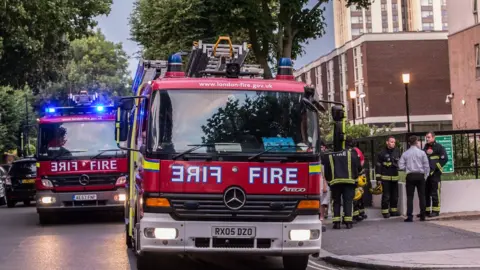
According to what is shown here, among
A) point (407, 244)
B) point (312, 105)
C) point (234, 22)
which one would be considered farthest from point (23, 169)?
point (312, 105)

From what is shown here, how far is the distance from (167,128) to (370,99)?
65917mm

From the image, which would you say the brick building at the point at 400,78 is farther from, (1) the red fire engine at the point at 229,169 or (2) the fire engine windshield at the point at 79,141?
(1) the red fire engine at the point at 229,169

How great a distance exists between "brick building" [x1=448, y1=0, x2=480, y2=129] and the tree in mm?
47839

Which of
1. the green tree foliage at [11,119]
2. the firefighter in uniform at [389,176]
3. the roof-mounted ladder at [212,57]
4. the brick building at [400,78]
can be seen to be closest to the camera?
the roof-mounted ladder at [212,57]

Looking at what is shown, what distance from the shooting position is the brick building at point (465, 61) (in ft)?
141

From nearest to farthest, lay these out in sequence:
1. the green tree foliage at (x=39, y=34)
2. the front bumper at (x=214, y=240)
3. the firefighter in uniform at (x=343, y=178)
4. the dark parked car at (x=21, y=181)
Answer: the front bumper at (x=214, y=240) < the firefighter in uniform at (x=343, y=178) < the dark parked car at (x=21, y=181) < the green tree foliage at (x=39, y=34)

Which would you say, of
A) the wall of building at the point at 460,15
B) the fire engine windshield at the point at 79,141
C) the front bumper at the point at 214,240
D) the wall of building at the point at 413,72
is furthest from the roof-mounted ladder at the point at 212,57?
the wall of building at the point at 413,72

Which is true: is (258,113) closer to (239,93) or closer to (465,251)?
(239,93)

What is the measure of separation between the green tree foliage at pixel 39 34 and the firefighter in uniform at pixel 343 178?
16.3 m

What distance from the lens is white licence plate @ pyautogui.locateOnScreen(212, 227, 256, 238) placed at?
9.49 meters

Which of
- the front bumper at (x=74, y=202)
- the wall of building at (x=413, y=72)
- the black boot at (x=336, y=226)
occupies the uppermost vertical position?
the wall of building at (x=413, y=72)

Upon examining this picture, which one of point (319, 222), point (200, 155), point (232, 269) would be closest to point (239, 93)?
point (200, 155)

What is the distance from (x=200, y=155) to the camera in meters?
9.55

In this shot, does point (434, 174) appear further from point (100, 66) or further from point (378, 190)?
point (100, 66)
